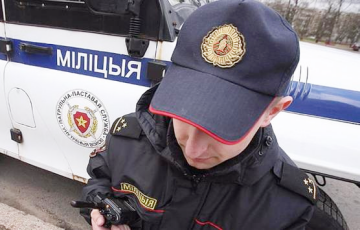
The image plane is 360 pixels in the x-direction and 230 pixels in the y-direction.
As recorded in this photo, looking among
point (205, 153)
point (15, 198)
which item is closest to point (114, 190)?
point (205, 153)

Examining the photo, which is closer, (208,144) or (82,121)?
(208,144)

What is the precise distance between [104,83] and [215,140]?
1.18 meters

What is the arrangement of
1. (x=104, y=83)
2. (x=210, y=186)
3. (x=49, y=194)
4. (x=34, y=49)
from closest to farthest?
(x=210, y=186) → (x=104, y=83) → (x=34, y=49) → (x=49, y=194)

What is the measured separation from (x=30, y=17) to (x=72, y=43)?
0.34 metres

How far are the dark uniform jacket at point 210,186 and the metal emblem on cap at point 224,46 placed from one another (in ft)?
0.88

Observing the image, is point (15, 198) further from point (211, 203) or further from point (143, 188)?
point (211, 203)

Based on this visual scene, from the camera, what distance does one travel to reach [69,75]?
1.90m

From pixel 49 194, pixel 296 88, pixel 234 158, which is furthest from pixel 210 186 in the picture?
pixel 49 194

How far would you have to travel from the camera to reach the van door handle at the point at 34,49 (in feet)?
6.26

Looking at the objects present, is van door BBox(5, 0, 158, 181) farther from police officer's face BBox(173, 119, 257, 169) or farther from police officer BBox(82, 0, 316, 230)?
police officer's face BBox(173, 119, 257, 169)

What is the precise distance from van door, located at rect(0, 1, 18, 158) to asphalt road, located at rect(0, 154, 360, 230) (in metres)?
0.44

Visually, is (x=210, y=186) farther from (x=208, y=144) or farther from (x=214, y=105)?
(x=214, y=105)

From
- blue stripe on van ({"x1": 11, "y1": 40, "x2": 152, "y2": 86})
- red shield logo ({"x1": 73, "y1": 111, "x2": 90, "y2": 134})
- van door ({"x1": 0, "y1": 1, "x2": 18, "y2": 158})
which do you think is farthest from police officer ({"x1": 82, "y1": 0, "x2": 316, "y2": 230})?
van door ({"x1": 0, "y1": 1, "x2": 18, "y2": 158})

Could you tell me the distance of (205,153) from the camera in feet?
2.71
